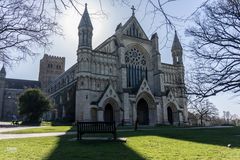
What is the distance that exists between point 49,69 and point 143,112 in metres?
60.9

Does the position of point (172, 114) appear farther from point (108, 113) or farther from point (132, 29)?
point (132, 29)

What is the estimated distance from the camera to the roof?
97488 millimetres

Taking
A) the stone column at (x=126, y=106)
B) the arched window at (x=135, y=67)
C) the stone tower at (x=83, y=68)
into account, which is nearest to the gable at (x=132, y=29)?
the arched window at (x=135, y=67)

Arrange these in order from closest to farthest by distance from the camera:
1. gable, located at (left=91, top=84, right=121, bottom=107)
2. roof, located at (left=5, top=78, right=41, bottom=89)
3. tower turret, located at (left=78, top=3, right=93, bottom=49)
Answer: gable, located at (left=91, top=84, right=121, bottom=107)
tower turret, located at (left=78, top=3, right=93, bottom=49)
roof, located at (left=5, top=78, right=41, bottom=89)

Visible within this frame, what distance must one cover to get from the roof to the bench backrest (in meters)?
87.9

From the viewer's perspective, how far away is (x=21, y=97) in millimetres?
46594

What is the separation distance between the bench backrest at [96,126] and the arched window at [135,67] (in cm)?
3295

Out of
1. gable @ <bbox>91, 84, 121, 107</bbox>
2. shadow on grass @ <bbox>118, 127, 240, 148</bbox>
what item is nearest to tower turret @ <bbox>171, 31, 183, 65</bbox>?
gable @ <bbox>91, 84, 121, 107</bbox>

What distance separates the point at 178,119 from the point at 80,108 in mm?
20946

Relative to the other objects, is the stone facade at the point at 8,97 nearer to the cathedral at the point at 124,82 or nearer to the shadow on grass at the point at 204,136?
the cathedral at the point at 124,82

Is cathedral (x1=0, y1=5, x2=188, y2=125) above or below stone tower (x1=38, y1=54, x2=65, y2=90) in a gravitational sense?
below

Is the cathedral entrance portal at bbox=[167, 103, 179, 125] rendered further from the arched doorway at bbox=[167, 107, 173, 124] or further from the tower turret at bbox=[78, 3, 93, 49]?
the tower turret at bbox=[78, 3, 93, 49]

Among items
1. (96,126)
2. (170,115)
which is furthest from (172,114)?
(96,126)

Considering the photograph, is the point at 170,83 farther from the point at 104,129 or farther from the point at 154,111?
the point at 104,129
